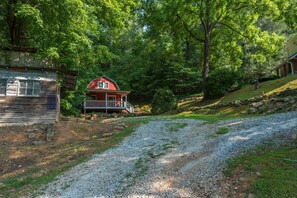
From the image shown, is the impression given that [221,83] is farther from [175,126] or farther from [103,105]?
[175,126]

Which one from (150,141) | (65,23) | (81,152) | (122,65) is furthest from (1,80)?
(122,65)

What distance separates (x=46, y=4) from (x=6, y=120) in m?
6.69

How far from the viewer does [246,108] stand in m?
16.7

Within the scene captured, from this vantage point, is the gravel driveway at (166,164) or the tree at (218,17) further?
the tree at (218,17)

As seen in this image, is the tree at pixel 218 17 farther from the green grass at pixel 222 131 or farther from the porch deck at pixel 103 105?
the green grass at pixel 222 131

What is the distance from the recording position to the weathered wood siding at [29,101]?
14844mm

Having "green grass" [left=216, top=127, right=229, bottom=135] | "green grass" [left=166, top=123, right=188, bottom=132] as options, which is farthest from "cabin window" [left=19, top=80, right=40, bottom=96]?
"green grass" [left=216, top=127, right=229, bottom=135]

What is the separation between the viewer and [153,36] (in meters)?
28.4

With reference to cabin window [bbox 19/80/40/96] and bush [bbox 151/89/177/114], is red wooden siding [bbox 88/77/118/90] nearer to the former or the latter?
bush [bbox 151/89/177/114]

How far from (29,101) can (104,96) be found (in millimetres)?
21155

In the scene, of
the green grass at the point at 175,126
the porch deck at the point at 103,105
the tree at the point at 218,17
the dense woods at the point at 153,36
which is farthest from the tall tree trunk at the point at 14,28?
the porch deck at the point at 103,105

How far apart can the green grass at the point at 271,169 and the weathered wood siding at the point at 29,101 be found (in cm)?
1207

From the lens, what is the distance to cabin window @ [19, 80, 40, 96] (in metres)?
15.3

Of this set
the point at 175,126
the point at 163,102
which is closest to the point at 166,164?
the point at 175,126
